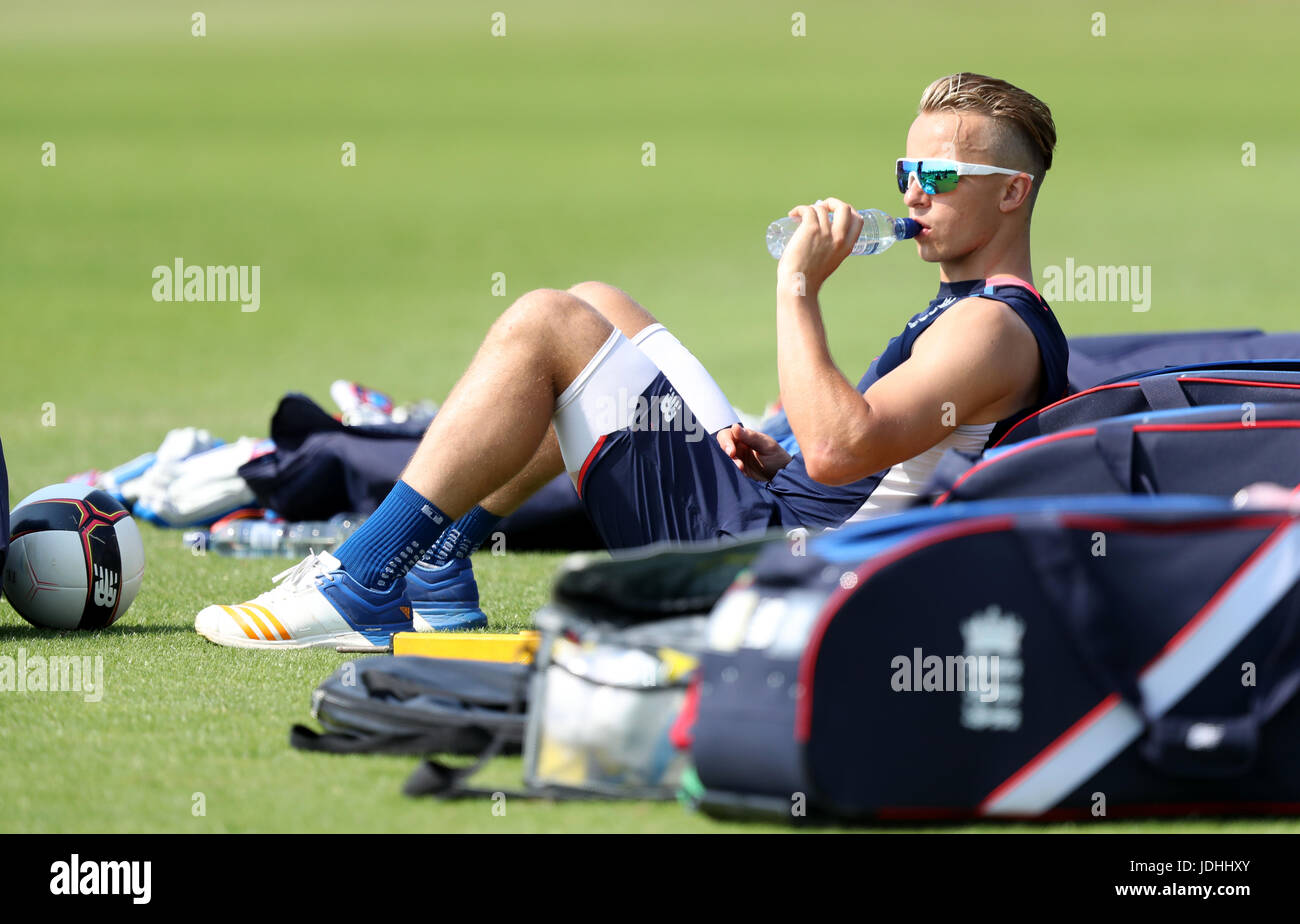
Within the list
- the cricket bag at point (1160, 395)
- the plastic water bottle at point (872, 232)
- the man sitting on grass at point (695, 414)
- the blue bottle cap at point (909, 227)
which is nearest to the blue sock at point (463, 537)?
the man sitting on grass at point (695, 414)

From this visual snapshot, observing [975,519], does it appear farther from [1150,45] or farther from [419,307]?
[1150,45]

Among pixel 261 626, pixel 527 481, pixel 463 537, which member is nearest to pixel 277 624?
pixel 261 626

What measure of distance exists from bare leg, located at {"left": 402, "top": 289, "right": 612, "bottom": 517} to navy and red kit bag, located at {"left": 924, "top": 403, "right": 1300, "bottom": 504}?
1221 millimetres

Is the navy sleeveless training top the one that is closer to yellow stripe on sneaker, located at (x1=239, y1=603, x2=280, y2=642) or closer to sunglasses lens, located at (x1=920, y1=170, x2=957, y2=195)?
sunglasses lens, located at (x1=920, y1=170, x2=957, y2=195)

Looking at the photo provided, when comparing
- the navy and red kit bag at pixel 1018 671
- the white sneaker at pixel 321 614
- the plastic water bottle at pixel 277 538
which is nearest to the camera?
the navy and red kit bag at pixel 1018 671

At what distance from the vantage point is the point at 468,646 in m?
4.18

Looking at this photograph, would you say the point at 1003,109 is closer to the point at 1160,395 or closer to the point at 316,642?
the point at 1160,395

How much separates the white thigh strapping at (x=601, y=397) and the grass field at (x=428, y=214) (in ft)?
3.04

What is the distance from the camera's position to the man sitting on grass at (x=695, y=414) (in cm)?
413

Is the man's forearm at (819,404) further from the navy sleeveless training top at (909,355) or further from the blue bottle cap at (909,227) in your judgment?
the blue bottle cap at (909,227)

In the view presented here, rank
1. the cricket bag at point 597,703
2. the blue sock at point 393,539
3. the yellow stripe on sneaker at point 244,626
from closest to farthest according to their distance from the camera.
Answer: the cricket bag at point 597,703
the blue sock at point 393,539
the yellow stripe on sneaker at point 244,626

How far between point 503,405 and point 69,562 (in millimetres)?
1502

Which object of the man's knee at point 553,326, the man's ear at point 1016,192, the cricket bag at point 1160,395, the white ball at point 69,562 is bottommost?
the white ball at point 69,562
